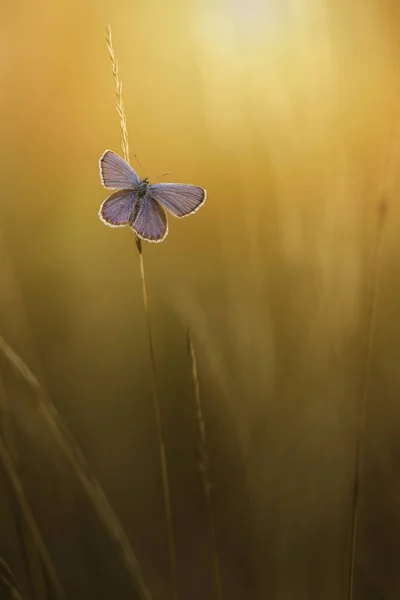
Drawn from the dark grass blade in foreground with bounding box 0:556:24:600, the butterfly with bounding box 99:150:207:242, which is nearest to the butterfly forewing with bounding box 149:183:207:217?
the butterfly with bounding box 99:150:207:242

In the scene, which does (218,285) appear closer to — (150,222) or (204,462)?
(150,222)

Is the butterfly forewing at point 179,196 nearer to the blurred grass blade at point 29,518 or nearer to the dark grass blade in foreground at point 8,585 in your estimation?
the blurred grass blade at point 29,518

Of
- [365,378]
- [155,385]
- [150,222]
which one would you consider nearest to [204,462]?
[155,385]

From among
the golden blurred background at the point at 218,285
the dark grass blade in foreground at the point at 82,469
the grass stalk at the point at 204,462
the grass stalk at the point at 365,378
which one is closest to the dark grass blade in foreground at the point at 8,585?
the golden blurred background at the point at 218,285

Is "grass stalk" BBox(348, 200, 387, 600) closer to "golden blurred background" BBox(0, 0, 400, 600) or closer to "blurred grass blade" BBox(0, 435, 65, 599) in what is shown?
"golden blurred background" BBox(0, 0, 400, 600)

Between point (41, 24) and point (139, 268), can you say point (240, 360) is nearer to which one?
point (139, 268)

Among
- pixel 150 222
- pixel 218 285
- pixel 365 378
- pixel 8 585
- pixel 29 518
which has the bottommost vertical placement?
pixel 8 585

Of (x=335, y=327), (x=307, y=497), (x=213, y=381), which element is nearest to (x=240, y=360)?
(x=213, y=381)
